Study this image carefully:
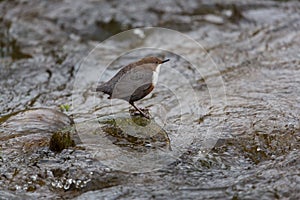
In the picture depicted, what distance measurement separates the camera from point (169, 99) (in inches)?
239

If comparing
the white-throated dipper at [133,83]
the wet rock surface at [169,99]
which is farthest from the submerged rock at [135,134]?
the white-throated dipper at [133,83]

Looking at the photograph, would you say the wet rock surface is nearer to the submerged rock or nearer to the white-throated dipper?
the submerged rock

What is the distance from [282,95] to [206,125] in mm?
1091

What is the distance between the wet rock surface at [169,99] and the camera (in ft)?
13.6

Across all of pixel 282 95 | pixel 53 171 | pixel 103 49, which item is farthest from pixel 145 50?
pixel 53 171

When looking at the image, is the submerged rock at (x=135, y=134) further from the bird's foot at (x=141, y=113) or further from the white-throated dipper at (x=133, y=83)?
the white-throated dipper at (x=133, y=83)

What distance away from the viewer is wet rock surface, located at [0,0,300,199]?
4.13 metres

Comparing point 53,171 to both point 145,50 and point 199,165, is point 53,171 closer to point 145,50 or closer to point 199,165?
point 199,165

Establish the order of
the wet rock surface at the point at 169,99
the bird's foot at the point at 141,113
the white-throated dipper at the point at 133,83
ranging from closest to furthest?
the wet rock surface at the point at 169,99 → the white-throated dipper at the point at 133,83 → the bird's foot at the point at 141,113

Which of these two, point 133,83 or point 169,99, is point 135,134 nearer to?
point 133,83

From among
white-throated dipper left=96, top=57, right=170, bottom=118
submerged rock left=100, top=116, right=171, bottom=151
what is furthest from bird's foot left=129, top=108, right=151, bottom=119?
white-throated dipper left=96, top=57, right=170, bottom=118

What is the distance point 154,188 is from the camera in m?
4.04

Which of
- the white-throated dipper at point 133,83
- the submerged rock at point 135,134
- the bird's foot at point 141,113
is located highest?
the white-throated dipper at point 133,83

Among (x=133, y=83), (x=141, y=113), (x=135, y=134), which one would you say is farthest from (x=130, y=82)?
(x=135, y=134)
